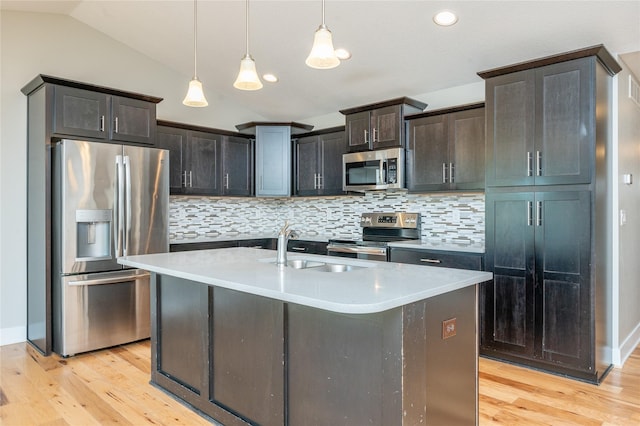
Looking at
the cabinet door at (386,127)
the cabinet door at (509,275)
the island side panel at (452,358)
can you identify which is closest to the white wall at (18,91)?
the cabinet door at (386,127)

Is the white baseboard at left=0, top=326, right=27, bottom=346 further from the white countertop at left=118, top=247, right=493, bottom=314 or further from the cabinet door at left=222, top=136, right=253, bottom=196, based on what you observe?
the cabinet door at left=222, top=136, right=253, bottom=196

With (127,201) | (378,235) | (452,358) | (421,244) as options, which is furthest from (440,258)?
(127,201)

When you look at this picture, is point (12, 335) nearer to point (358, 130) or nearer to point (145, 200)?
point (145, 200)

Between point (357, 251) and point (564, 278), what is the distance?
195 cm

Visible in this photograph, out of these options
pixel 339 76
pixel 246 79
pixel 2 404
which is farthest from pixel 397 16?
pixel 2 404

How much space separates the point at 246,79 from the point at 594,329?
282 centimetres

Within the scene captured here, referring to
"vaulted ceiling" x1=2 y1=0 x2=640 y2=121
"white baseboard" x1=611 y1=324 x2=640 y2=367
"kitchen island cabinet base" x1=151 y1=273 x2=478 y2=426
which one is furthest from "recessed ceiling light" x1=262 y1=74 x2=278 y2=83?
"white baseboard" x1=611 y1=324 x2=640 y2=367

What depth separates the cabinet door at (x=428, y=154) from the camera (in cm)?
408

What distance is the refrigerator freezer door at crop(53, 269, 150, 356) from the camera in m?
3.56

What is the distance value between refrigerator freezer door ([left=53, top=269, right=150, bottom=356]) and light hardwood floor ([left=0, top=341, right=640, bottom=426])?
193mm

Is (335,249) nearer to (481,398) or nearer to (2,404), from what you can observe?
(481,398)

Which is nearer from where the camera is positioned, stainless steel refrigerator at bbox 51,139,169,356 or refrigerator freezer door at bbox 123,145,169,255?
stainless steel refrigerator at bbox 51,139,169,356

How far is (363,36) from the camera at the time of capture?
12.1 ft

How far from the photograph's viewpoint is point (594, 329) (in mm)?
2922
